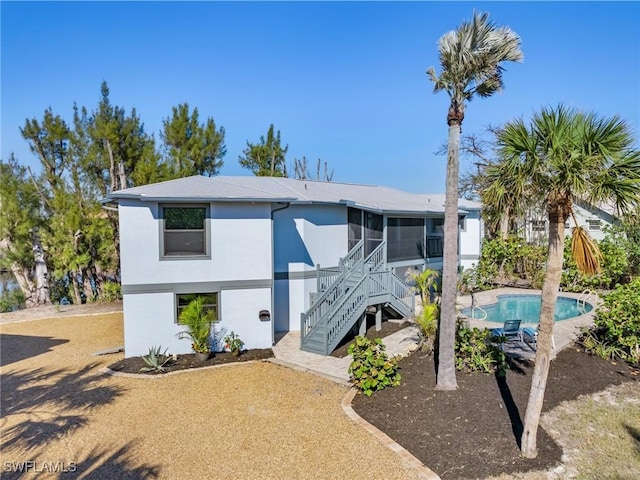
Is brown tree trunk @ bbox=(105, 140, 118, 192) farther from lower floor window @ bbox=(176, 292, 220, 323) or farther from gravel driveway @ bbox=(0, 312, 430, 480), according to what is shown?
lower floor window @ bbox=(176, 292, 220, 323)

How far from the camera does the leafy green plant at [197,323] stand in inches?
430

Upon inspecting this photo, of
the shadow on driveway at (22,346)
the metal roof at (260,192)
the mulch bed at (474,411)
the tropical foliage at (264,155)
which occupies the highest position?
the tropical foliage at (264,155)

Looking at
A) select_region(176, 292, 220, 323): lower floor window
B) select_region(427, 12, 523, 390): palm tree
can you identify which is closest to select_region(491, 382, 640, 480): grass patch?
select_region(427, 12, 523, 390): palm tree

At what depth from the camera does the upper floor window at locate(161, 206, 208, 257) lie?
1138 cm

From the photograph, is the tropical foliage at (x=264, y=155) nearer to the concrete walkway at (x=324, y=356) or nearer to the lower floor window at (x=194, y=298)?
the concrete walkway at (x=324, y=356)

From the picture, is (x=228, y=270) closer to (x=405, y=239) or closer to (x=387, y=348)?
(x=387, y=348)

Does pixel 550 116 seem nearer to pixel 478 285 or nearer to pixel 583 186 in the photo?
pixel 583 186

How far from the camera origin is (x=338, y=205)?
15227 mm

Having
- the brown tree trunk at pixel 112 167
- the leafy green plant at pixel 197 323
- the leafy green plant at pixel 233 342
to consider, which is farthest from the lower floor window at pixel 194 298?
the brown tree trunk at pixel 112 167

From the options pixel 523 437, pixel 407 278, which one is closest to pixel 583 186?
pixel 523 437

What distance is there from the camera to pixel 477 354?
9297 millimetres

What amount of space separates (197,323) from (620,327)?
11.4 meters

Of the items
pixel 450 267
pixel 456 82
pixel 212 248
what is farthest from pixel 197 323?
pixel 456 82

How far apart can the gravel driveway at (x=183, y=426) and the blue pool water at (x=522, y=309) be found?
32.5 ft
